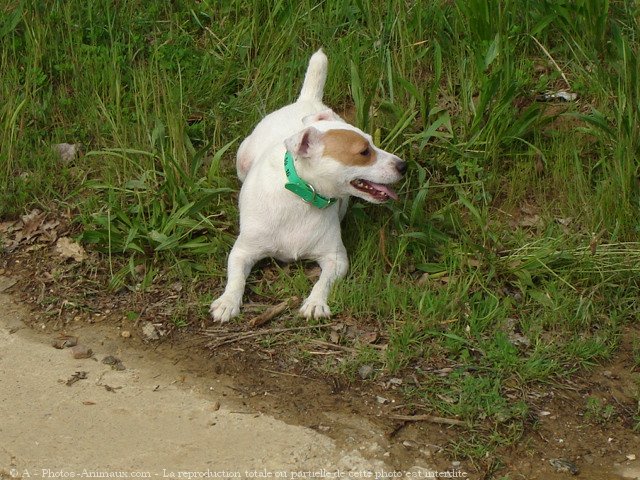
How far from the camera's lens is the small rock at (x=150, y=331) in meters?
4.44

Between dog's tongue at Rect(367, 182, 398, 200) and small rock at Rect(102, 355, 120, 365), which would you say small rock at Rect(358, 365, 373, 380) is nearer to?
dog's tongue at Rect(367, 182, 398, 200)

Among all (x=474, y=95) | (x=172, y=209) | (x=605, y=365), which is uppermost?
(x=474, y=95)

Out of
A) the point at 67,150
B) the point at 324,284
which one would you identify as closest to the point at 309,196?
the point at 324,284

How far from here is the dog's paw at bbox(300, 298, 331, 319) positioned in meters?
4.48

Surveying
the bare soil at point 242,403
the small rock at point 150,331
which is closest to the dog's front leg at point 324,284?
the bare soil at point 242,403

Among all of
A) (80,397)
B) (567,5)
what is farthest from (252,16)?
(80,397)

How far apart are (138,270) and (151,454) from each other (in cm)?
144

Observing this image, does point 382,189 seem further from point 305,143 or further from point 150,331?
point 150,331

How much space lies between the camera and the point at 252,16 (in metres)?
6.00

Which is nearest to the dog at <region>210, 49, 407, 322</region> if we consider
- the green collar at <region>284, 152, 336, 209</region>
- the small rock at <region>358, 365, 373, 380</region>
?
the green collar at <region>284, 152, 336, 209</region>

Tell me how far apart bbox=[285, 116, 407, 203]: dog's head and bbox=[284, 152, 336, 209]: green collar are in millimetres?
30

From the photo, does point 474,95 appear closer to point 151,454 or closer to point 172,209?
point 172,209

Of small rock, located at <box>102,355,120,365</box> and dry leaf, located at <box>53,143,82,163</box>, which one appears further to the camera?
dry leaf, located at <box>53,143,82,163</box>

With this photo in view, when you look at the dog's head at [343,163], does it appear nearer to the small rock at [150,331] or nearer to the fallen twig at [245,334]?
the fallen twig at [245,334]
